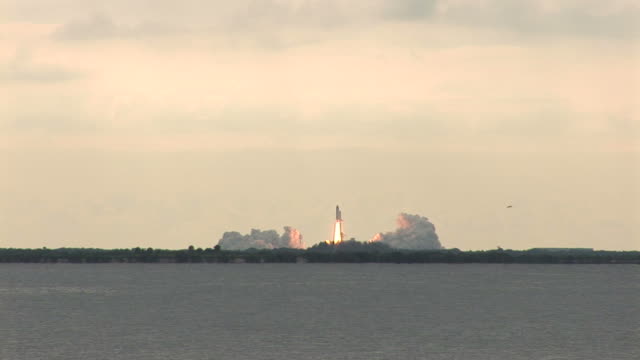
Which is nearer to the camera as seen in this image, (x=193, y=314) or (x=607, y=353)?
(x=607, y=353)

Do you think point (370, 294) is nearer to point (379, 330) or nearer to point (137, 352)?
point (379, 330)

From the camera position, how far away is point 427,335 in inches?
3174

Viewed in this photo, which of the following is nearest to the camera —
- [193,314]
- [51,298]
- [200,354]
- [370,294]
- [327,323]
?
[200,354]

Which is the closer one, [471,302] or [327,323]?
[327,323]

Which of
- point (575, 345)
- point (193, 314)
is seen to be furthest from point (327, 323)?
point (575, 345)

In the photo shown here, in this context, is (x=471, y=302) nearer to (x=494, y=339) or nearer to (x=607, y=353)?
(x=494, y=339)

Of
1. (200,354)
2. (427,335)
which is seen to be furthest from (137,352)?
(427,335)

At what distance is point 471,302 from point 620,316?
25.1 meters

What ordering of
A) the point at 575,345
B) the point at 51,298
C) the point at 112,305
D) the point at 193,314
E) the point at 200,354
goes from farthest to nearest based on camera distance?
1. the point at 51,298
2. the point at 112,305
3. the point at 193,314
4. the point at 575,345
5. the point at 200,354

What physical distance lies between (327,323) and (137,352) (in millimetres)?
26583

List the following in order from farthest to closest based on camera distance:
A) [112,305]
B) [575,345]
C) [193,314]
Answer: [112,305] < [193,314] < [575,345]

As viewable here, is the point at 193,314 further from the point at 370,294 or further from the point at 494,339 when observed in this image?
the point at 370,294

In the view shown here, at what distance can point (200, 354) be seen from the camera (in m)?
66.6

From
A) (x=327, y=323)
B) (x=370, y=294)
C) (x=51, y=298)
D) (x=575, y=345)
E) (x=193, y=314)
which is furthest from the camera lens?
(x=370, y=294)
